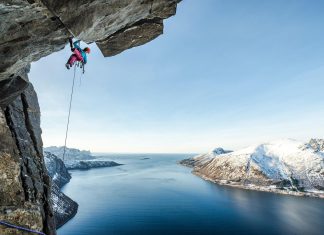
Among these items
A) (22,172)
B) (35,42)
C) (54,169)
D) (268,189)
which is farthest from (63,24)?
(54,169)

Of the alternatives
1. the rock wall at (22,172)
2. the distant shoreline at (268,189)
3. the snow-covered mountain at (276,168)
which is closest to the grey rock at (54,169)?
the distant shoreline at (268,189)

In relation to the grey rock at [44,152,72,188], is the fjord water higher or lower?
lower

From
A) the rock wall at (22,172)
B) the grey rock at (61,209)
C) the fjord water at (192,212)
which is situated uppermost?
the rock wall at (22,172)

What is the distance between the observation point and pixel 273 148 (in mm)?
128250

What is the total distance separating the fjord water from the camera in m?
52.1

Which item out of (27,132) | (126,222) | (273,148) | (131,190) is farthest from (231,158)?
(27,132)

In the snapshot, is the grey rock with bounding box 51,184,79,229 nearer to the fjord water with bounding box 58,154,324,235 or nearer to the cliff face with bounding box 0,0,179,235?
the fjord water with bounding box 58,154,324,235

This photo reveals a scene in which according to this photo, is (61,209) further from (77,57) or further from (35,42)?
(35,42)

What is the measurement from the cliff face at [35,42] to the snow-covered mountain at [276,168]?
9639 centimetres

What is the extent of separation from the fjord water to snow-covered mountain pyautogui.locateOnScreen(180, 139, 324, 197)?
35.3ft

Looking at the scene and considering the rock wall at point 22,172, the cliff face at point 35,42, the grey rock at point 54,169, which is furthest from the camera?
the grey rock at point 54,169

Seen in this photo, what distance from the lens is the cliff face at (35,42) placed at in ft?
32.3

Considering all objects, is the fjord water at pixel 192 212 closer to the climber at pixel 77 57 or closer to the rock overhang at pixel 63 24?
the climber at pixel 77 57

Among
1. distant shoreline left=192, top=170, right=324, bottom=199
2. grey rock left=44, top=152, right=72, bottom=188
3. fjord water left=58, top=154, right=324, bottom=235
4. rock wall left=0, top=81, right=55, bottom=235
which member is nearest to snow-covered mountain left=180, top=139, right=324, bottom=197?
distant shoreline left=192, top=170, right=324, bottom=199
